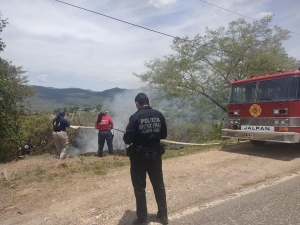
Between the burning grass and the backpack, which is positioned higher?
the backpack

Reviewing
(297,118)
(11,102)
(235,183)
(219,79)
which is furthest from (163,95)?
(235,183)

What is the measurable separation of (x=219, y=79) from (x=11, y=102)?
48.0ft

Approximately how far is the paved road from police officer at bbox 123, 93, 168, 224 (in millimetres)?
489

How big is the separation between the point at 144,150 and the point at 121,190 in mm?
1879

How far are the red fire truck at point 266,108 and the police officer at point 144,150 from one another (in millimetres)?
4816

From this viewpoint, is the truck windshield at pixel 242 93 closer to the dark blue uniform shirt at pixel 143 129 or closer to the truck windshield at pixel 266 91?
the truck windshield at pixel 266 91

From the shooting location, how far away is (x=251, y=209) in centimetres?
404

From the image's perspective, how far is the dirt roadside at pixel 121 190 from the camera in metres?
4.06

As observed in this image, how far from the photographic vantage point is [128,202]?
4465 mm

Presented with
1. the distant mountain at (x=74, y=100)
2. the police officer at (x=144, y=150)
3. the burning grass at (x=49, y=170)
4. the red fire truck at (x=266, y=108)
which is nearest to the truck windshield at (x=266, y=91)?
the red fire truck at (x=266, y=108)

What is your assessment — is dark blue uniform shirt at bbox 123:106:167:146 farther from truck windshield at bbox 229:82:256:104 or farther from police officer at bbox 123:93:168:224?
truck windshield at bbox 229:82:256:104

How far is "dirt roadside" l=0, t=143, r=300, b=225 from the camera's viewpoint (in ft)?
13.3

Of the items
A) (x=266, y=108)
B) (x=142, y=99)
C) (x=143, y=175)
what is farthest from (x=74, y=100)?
(x=143, y=175)

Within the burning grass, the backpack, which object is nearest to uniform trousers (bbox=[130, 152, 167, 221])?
the burning grass
